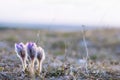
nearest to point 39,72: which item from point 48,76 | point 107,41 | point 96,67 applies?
point 48,76

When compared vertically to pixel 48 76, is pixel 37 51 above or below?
above

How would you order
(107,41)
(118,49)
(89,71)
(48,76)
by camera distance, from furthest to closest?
1. (107,41)
2. (118,49)
3. (89,71)
4. (48,76)

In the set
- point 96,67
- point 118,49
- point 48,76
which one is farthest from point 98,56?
point 48,76

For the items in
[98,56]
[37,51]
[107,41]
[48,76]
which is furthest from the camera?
[107,41]

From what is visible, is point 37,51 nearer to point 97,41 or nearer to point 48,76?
point 48,76

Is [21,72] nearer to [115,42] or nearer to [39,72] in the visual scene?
[39,72]

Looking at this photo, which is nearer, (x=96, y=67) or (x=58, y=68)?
(x=58, y=68)

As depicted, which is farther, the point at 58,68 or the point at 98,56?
the point at 98,56

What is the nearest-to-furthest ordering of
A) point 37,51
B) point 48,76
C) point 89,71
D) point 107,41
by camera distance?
point 37,51 → point 48,76 → point 89,71 → point 107,41

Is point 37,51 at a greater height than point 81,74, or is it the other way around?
point 37,51
